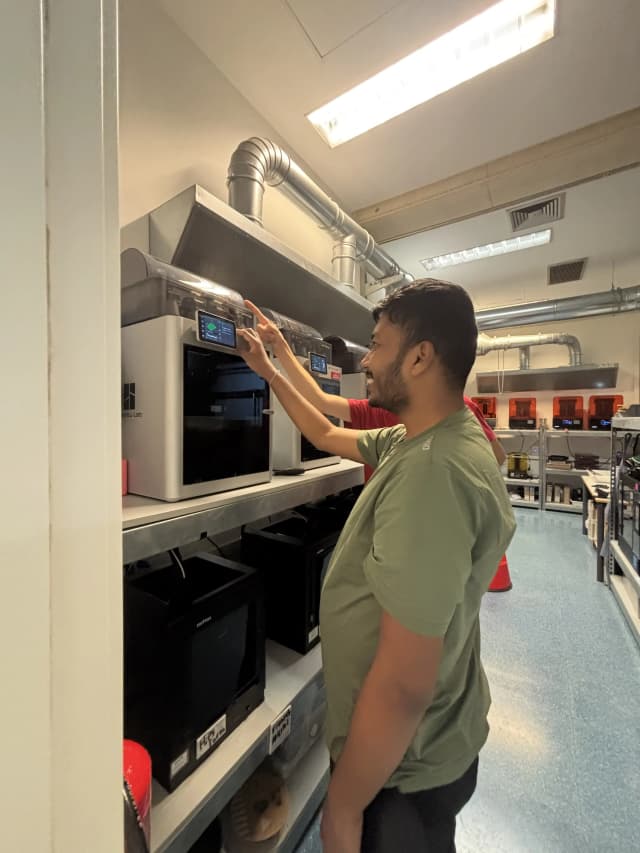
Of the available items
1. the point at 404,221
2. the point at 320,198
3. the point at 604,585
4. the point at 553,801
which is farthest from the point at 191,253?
the point at 604,585

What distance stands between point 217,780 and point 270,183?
1729mm

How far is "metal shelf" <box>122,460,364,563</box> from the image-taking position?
1.79 ft

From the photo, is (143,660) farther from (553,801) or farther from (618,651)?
(618,651)

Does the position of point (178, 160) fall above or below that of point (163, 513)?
above

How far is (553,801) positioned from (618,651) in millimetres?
1191

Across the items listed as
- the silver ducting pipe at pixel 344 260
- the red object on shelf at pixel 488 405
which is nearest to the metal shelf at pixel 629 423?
the silver ducting pipe at pixel 344 260

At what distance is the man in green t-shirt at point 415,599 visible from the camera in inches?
21.9

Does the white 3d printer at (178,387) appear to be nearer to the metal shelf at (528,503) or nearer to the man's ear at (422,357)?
the man's ear at (422,357)

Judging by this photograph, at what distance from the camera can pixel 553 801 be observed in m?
1.25

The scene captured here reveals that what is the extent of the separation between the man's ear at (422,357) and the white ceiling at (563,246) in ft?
8.45

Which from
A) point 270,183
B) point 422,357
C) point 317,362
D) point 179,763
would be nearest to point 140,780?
point 179,763

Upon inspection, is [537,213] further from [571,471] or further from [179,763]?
[571,471]

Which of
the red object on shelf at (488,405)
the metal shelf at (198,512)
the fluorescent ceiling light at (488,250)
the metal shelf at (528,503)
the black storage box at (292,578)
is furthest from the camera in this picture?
the red object on shelf at (488,405)

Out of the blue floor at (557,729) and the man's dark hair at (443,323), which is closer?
the man's dark hair at (443,323)
